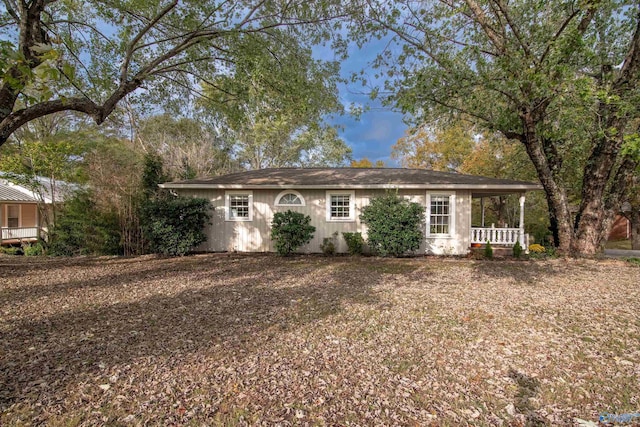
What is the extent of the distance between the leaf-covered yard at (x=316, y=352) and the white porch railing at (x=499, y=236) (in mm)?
3854

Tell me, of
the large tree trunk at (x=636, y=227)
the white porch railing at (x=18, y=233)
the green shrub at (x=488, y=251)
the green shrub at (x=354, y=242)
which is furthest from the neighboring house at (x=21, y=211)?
the large tree trunk at (x=636, y=227)

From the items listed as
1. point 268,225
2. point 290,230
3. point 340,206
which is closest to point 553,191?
point 340,206

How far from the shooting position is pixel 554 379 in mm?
2668

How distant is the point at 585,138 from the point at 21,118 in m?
12.6

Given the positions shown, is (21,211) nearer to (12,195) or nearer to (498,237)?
(12,195)

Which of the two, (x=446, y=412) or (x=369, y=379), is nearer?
(x=446, y=412)

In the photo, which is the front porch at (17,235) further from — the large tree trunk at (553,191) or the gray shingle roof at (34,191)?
the large tree trunk at (553,191)

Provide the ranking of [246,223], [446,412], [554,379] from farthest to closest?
[246,223] < [554,379] < [446,412]

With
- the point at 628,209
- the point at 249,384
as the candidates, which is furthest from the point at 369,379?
the point at 628,209

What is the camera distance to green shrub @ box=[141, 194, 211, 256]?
920 cm

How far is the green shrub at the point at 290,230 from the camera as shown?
9.31 meters

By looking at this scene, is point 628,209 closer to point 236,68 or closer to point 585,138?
point 585,138

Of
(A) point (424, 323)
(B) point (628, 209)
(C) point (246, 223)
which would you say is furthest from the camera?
(B) point (628, 209)

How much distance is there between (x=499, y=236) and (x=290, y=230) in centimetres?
689
